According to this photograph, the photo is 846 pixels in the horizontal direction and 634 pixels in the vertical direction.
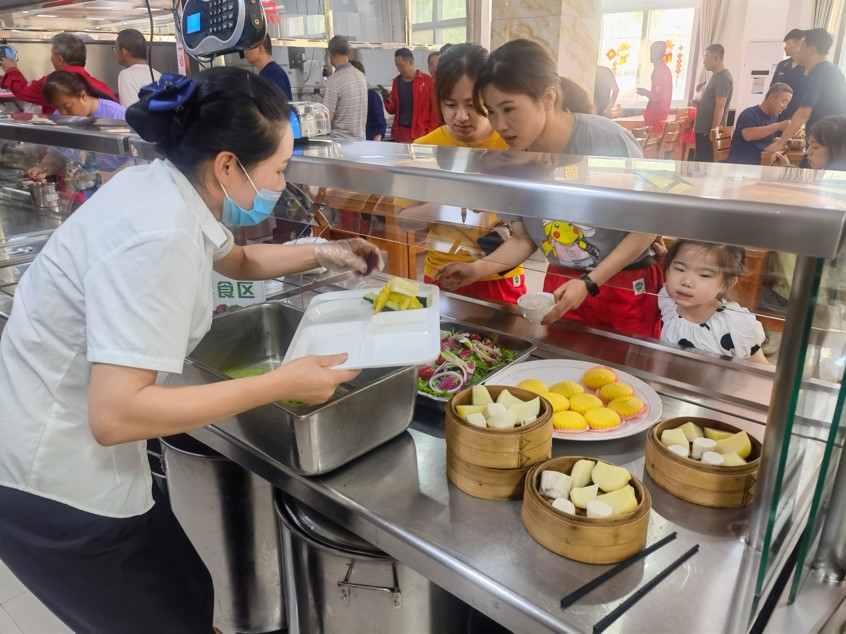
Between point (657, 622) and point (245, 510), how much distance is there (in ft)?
3.78

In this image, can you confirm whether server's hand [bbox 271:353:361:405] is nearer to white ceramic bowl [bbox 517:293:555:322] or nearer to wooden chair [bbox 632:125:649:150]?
white ceramic bowl [bbox 517:293:555:322]

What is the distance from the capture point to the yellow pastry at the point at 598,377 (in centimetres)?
141

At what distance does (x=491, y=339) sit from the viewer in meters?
1.68

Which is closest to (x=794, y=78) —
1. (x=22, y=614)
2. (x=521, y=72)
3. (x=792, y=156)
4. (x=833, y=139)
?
(x=792, y=156)

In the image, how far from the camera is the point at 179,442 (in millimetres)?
1777

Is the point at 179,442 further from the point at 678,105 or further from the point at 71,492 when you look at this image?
the point at 678,105

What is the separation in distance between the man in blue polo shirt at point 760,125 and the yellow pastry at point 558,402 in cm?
441

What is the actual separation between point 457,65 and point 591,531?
1920 mm

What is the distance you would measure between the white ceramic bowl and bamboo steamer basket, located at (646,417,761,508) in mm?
688

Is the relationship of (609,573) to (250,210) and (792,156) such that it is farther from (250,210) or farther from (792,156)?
(792,156)

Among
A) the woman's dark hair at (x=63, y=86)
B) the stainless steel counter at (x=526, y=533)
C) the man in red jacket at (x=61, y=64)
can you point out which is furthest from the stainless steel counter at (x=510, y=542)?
the man in red jacket at (x=61, y=64)

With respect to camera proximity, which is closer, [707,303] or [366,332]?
[707,303]

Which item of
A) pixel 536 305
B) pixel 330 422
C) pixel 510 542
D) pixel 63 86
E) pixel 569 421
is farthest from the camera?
pixel 63 86

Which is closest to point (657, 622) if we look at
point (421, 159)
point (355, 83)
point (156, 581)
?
point (421, 159)
